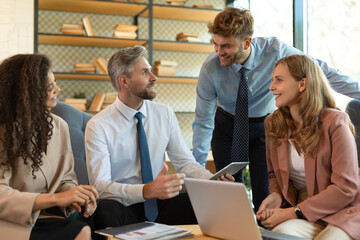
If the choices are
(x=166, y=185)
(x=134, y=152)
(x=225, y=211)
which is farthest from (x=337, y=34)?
(x=225, y=211)

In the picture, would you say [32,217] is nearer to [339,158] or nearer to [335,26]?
[339,158]

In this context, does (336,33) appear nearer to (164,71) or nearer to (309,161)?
(309,161)

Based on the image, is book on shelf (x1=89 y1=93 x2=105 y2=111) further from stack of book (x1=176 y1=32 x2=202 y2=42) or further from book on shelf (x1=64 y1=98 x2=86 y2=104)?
stack of book (x1=176 y1=32 x2=202 y2=42)

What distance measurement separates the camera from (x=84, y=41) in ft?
15.5

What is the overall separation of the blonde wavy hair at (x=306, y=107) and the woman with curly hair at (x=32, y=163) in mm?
895

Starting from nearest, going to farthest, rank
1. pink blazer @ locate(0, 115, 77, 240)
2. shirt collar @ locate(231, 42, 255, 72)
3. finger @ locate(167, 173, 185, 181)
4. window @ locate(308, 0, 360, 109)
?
pink blazer @ locate(0, 115, 77, 240) → finger @ locate(167, 173, 185, 181) → shirt collar @ locate(231, 42, 255, 72) → window @ locate(308, 0, 360, 109)

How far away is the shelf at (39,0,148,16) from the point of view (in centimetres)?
459

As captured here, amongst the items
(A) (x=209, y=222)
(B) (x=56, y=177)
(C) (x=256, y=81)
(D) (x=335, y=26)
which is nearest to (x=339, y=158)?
(A) (x=209, y=222)

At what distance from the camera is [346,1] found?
3.34 m

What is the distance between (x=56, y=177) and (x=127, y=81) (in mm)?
753

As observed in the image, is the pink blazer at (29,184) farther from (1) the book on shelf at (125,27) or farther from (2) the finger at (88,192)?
(1) the book on shelf at (125,27)

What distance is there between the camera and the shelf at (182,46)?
15.8ft

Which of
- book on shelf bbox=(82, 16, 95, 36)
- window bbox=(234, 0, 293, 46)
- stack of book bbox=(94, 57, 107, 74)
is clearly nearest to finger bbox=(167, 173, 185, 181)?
window bbox=(234, 0, 293, 46)

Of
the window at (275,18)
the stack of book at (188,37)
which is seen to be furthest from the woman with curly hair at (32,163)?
the stack of book at (188,37)
